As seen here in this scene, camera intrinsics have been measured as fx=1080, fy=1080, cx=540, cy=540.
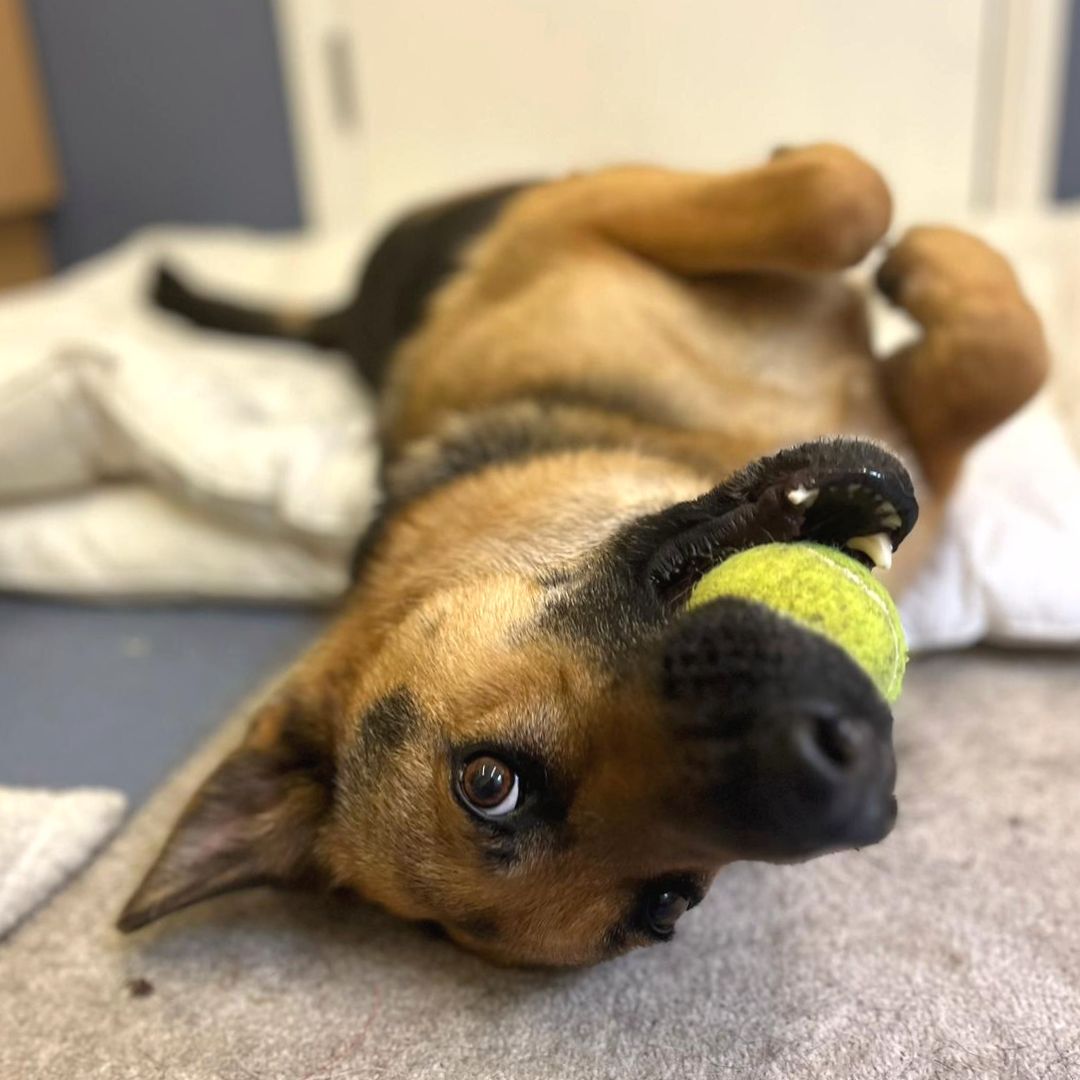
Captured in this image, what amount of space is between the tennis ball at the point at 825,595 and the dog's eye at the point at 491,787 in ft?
0.96

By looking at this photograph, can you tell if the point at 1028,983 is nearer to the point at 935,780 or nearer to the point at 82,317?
the point at 935,780

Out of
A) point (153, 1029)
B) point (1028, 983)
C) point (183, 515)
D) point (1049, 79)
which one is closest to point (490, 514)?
point (153, 1029)

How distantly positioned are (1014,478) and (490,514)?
1.19m

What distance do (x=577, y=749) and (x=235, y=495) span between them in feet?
4.43

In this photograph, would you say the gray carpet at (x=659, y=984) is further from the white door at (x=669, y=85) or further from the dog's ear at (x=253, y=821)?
the white door at (x=669, y=85)

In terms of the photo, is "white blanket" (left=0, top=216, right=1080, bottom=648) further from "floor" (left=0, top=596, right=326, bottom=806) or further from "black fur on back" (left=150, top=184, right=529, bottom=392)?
"black fur on back" (left=150, top=184, right=529, bottom=392)

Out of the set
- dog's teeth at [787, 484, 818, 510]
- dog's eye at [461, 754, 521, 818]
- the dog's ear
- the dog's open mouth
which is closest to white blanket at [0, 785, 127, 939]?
the dog's ear

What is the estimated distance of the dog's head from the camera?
3.32 ft

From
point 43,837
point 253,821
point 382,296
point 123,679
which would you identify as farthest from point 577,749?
point 382,296

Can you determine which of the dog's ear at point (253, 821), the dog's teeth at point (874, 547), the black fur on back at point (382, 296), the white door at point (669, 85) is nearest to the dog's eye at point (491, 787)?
the dog's ear at point (253, 821)

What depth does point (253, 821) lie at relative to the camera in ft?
4.97

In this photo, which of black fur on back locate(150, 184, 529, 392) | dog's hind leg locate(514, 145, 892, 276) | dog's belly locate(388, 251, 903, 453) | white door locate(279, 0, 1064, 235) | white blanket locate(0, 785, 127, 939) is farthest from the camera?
white door locate(279, 0, 1064, 235)

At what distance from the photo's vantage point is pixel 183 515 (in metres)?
2.46

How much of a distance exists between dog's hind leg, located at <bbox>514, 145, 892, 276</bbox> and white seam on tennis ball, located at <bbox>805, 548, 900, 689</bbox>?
847 mm
